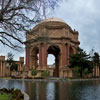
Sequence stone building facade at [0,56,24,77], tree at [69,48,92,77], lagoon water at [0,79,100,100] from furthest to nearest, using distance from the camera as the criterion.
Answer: stone building facade at [0,56,24,77] → tree at [69,48,92,77] → lagoon water at [0,79,100,100]

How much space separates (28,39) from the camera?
1384 cm

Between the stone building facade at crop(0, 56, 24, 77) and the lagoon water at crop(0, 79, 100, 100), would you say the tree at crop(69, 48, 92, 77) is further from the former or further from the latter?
the stone building facade at crop(0, 56, 24, 77)

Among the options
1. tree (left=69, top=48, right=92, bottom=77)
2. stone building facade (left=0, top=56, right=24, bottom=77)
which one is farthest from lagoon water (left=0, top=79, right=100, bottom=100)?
stone building facade (left=0, top=56, right=24, bottom=77)

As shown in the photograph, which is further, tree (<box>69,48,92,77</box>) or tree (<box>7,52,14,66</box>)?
tree (<box>7,52,14,66</box>)

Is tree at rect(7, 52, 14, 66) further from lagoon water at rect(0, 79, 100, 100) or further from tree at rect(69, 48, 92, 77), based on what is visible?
lagoon water at rect(0, 79, 100, 100)

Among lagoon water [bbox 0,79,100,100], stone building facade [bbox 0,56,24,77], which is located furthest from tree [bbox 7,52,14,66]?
lagoon water [bbox 0,79,100,100]

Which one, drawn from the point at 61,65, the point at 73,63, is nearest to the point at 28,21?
the point at 73,63

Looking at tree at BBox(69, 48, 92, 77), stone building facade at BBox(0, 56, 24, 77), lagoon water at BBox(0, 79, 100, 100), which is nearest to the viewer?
lagoon water at BBox(0, 79, 100, 100)

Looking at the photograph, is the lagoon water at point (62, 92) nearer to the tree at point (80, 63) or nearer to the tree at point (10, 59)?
the tree at point (80, 63)

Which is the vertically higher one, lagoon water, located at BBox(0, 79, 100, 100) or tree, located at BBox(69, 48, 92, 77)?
tree, located at BBox(69, 48, 92, 77)

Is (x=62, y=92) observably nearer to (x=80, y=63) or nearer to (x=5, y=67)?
(x=80, y=63)

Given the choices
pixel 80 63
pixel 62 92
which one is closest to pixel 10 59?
pixel 80 63

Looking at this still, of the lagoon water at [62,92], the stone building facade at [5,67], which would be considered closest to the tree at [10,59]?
the stone building facade at [5,67]

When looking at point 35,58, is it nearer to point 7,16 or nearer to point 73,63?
point 73,63
